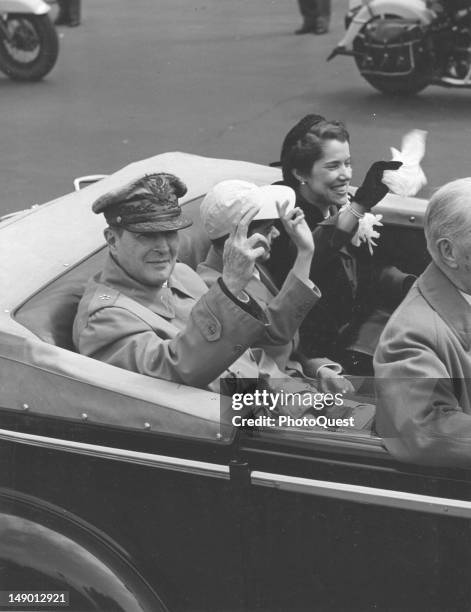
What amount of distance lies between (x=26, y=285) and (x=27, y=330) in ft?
0.94

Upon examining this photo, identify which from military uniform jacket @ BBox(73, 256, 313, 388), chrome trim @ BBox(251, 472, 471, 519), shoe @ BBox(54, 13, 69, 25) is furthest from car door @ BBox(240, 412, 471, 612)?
shoe @ BBox(54, 13, 69, 25)

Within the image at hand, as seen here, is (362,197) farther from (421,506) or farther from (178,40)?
(178,40)

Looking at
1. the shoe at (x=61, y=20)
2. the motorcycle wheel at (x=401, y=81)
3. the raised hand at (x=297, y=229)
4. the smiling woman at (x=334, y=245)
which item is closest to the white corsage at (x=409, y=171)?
the smiling woman at (x=334, y=245)

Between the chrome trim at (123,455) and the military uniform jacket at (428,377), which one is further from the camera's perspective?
the chrome trim at (123,455)

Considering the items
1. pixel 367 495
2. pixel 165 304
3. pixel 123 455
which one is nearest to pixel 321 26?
pixel 165 304

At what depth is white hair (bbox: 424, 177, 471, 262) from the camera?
2500mm

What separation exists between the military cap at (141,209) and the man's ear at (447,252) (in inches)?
30.8

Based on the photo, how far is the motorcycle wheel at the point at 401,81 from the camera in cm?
961

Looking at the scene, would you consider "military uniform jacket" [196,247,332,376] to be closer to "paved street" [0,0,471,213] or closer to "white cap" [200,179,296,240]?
"white cap" [200,179,296,240]

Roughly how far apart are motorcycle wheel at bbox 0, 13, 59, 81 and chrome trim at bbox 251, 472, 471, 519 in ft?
28.5

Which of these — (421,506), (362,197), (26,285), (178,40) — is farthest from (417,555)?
(178,40)

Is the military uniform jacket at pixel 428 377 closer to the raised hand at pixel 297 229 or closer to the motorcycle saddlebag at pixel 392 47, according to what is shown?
the raised hand at pixel 297 229

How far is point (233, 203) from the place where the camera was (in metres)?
3.38

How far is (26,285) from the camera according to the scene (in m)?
3.08
